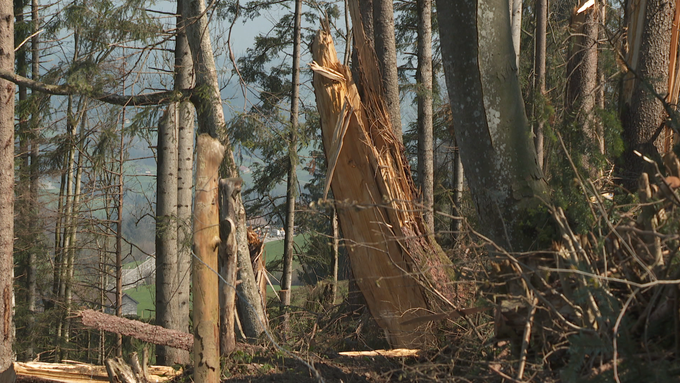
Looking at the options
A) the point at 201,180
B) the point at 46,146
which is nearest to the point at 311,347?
the point at 201,180

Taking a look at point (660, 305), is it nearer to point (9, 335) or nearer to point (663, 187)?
point (663, 187)

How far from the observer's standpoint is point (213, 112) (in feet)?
27.2

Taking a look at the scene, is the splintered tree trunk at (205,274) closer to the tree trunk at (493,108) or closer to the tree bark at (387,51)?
the tree trunk at (493,108)

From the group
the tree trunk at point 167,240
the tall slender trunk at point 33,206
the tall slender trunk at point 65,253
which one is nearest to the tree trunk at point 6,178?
the tree trunk at point 167,240

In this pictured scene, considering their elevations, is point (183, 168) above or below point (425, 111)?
below

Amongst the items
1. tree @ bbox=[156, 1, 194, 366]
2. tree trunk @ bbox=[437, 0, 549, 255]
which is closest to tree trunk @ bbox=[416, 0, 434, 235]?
tree @ bbox=[156, 1, 194, 366]

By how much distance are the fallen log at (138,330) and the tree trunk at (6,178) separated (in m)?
3.80

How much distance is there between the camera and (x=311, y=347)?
595 cm

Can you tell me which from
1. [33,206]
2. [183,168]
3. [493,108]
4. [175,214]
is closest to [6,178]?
[175,214]

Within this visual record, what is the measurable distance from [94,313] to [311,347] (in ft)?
8.57

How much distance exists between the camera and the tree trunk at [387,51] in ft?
25.0

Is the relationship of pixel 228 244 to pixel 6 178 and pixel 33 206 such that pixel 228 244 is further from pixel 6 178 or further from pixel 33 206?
pixel 33 206

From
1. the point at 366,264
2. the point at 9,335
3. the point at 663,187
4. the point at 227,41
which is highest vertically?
the point at 227,41

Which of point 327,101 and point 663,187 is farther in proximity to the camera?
point 327,101
